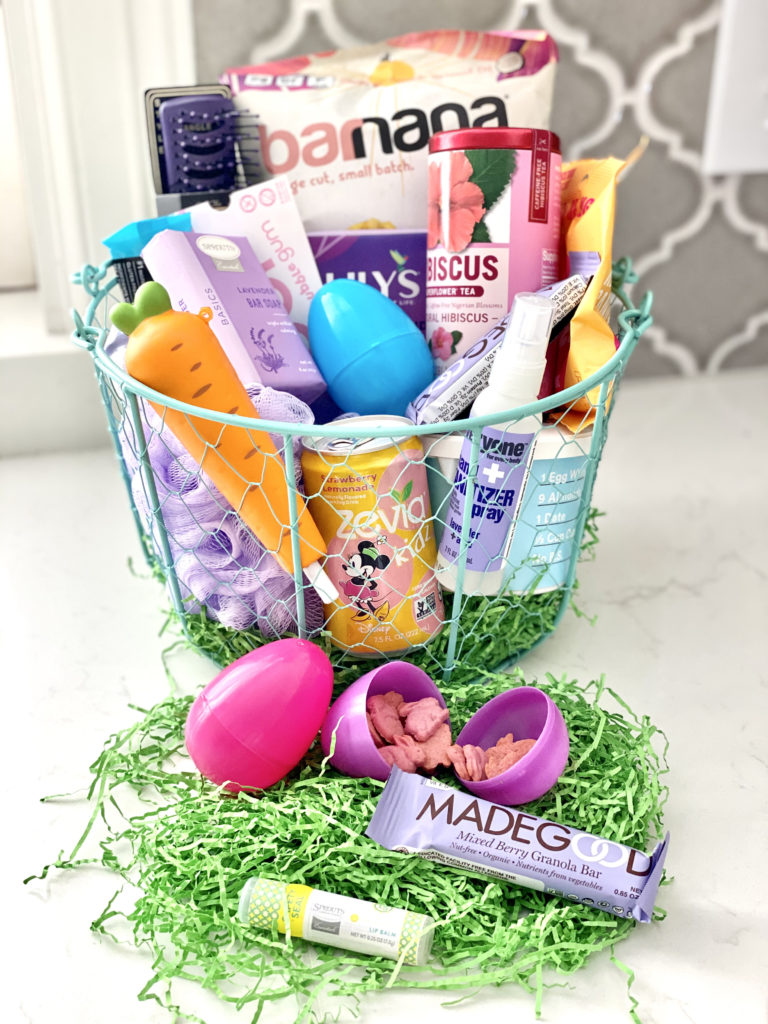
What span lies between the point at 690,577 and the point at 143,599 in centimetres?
43

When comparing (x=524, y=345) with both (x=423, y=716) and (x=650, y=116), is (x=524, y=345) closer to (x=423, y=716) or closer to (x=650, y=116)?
(x=423, y=716)

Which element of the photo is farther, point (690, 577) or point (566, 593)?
point (690, 577)

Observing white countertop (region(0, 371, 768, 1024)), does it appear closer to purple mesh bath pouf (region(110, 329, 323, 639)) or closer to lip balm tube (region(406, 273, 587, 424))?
purple mesh bath pouf (region(110, 329, 323, 639))

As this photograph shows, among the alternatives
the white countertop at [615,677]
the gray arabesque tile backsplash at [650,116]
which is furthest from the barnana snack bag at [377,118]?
the white countertop at [615,677]

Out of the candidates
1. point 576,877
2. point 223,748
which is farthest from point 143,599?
point 576,877

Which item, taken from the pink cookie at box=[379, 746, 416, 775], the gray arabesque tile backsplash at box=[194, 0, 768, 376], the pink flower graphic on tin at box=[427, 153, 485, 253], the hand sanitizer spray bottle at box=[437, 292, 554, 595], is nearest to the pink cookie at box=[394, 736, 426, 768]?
the pink cookie at box=[379, 746, 416, 775]

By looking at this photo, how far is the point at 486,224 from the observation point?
61 centimetres

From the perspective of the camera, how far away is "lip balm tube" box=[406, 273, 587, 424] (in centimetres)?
57

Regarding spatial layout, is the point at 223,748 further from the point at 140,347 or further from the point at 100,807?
the point at 140,347

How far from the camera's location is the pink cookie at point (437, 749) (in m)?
0.50

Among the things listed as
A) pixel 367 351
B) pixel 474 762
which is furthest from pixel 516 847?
pixel 367 351

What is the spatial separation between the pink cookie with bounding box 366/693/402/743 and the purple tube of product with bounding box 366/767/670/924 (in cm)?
4

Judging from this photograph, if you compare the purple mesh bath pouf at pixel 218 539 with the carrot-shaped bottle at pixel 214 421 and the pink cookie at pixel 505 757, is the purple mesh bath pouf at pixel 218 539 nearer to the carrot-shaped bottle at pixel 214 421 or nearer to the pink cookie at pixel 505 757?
the carrot-shaped bottle at pixel 214 421

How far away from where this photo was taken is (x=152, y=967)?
0.42 meters
